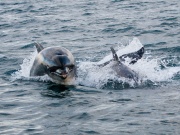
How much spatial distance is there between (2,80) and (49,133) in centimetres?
527

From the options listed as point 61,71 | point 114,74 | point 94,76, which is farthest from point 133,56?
point 61,71

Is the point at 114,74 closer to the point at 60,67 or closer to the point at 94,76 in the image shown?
the point at 94,76

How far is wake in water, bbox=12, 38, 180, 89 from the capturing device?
1320cm

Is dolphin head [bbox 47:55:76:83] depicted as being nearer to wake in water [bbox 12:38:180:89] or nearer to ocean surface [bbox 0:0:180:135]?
ocean surface [bbox 0:0:180:135]

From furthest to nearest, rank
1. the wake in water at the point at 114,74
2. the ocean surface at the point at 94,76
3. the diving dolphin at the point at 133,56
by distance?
1. the diving dolphin at the point at 133,56
2. the wake in water at the point at 114,74
3. the ocean surface at the point at 94,76

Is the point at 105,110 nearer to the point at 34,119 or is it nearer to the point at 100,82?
the point at 34,119

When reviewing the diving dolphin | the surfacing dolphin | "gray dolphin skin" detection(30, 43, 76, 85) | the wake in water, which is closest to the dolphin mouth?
"gray dolphin skin" detection(30, 43, 76, 85)

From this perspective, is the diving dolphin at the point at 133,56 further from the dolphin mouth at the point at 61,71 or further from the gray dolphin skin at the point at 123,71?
the dolphin mouth at the point at 61,71

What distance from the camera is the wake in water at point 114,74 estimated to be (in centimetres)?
1320

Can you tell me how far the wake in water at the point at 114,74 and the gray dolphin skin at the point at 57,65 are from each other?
0.95ft

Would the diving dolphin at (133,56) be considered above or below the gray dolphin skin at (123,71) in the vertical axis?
above

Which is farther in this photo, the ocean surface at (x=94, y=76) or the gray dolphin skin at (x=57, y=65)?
the gray dolphin skin at (x=57, y=65)

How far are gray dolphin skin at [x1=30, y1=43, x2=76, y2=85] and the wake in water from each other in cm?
29

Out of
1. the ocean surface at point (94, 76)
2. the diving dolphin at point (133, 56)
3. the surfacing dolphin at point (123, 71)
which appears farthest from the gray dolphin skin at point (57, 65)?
the diving dolphin at point (133, 56)
